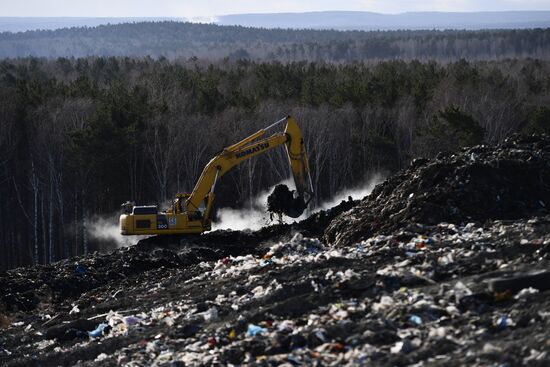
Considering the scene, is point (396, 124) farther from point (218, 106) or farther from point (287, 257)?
point (287, 257)

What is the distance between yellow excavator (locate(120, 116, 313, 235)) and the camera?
2398 cm

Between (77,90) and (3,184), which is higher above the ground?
(77,90)

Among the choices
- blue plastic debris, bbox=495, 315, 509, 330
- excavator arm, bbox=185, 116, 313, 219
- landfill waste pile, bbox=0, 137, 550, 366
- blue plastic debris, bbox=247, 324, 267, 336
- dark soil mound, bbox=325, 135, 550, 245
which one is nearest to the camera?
blue plastic debris, bbox=495, 315, 509, 330

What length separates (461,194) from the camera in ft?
60.2

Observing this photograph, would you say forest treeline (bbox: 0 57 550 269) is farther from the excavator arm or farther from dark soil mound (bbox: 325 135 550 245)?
dark soil mound (bbox: 325 135 550 245)

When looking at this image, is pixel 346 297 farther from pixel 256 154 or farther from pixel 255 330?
pixel 256 154

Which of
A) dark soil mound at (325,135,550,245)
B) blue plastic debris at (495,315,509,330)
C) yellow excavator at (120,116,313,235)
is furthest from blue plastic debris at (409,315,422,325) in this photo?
yellow excavator at (120,116,313,235)

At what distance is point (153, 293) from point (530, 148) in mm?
9488

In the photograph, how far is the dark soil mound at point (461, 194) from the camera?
17.9m

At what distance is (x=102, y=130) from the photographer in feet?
120

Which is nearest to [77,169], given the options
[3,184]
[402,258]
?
[3,184]

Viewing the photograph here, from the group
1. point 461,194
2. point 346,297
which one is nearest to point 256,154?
point 461,194

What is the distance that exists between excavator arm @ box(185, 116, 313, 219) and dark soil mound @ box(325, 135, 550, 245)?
11.0 ft

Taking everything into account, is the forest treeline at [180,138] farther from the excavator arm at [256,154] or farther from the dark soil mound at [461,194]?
the dark soil mound at [461,194]
